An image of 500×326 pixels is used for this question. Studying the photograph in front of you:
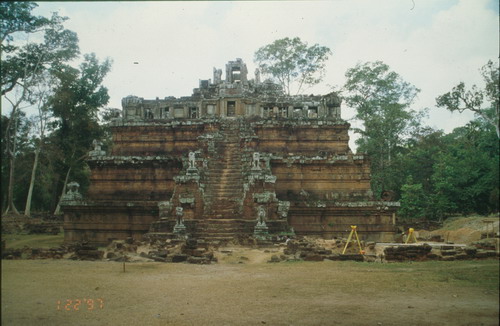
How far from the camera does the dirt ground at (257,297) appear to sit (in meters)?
4.90

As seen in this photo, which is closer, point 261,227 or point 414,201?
point 261,227

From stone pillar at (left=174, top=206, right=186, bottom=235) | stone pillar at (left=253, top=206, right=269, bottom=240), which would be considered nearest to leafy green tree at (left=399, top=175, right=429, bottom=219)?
stone pillar at (left=253, top=206, right=269, bottom=240)

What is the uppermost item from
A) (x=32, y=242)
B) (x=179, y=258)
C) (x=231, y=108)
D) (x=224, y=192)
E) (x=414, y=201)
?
(x=231, y=108)

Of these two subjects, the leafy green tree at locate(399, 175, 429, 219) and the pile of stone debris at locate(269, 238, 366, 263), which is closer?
the pile of stone debris at locate(269, 238, 366, 263)

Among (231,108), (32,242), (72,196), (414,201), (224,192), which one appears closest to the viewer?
(32,242)

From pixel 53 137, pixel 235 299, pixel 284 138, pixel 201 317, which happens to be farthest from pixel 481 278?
pixel 53 137

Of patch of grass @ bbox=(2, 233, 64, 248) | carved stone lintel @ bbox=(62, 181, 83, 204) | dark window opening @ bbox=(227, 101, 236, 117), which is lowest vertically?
patch of grass @ bbox=(2, 233, 64, 248)

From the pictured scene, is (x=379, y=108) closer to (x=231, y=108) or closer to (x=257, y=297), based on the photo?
(x=231, y=108)

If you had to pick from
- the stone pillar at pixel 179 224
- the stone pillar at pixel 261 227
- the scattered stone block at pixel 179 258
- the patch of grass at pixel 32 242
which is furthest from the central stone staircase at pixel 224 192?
Answer: the patch of grass at pixel 32 242

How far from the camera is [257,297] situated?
812 centimetres

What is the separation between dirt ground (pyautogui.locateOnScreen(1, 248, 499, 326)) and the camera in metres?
4.90

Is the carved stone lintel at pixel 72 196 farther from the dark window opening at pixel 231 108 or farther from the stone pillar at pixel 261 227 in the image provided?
the stone pillar at pixel 261 227

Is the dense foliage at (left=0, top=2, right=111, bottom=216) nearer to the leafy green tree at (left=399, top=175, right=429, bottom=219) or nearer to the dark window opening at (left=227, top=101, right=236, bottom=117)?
the dark window opening at (left=227, top=101, right=236, bottom=117)

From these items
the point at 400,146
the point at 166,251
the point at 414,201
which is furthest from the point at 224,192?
the point at 400,146
